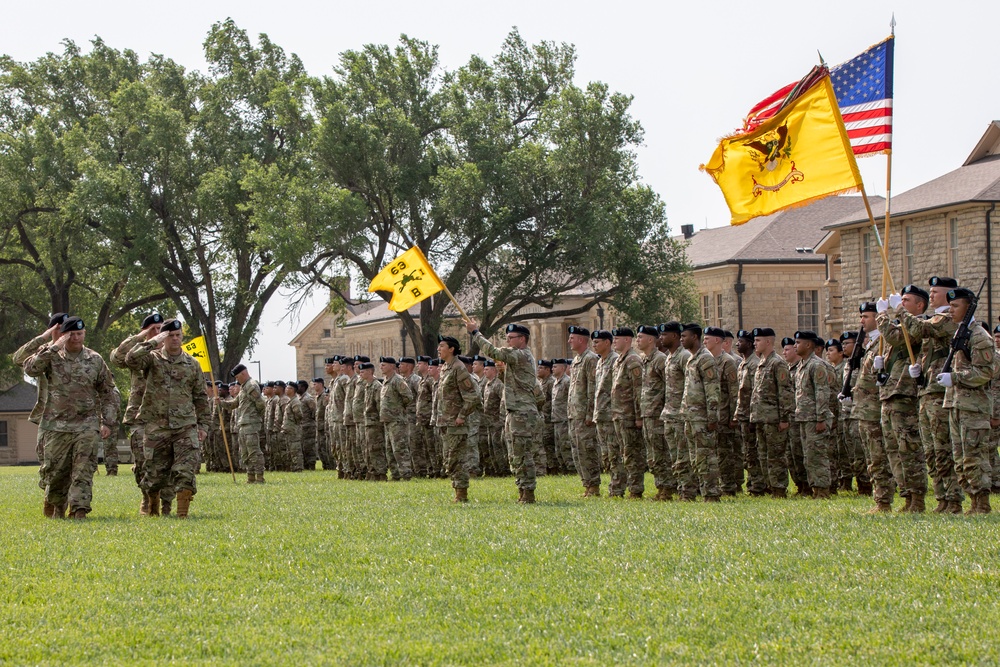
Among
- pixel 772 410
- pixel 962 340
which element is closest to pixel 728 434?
pixel 772 410

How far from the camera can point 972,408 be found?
38.2 feet

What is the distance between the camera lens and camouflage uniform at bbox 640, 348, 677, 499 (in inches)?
611

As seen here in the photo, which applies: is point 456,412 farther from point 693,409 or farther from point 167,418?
point 167,418

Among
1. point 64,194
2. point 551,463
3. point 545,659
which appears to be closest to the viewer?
point 545,659

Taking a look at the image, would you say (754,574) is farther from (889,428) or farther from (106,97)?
(106,97)

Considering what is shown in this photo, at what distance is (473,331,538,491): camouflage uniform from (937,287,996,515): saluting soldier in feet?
16.7

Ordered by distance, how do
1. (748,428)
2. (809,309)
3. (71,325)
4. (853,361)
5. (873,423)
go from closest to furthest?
(853,361) → (873,423) → (71,325) → (748,428) → (809,309)

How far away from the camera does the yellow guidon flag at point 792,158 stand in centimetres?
1262

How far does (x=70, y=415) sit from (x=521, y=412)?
513cm

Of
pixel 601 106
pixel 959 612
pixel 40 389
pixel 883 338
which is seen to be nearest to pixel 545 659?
pixel 959 612

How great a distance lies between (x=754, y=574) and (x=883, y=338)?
14.0ft

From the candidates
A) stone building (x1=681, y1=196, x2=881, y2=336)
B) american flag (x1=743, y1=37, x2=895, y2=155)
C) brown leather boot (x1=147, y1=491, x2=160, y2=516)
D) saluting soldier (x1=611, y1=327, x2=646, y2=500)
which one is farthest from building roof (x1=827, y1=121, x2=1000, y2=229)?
brown leather boot (x1=147, y1=491, x2=160, y2=516)

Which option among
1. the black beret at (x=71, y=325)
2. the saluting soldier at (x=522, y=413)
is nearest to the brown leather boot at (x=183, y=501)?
the black beret at (x=71, y=325)

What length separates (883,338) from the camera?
12.0 m
